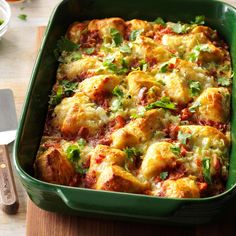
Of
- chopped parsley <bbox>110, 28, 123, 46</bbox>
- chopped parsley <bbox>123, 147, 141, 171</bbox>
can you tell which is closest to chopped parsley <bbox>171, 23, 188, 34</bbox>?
chopped parsley <bbox>110, 28, 123, 46</bbox>

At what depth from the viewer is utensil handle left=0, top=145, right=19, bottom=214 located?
3.00 metres

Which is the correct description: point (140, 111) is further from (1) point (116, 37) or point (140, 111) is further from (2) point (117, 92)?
(1) point (116, 37)

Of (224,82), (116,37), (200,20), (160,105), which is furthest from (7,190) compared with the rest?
(200,20)

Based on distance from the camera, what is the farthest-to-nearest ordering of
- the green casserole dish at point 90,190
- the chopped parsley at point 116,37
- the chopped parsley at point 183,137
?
the chopped parsley at point 116,37
the chopped parsley at point 183,137
the green casserole dish at point 90,190

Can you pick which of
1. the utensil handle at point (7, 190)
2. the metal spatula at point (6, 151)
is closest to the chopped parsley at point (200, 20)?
the metal spatula at point (6, 151)

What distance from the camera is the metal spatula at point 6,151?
118 inches

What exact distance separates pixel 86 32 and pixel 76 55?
0.22 metres

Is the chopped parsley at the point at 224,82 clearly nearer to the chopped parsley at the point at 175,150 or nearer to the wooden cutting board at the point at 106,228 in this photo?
the chopped parsley at the point at 175,150

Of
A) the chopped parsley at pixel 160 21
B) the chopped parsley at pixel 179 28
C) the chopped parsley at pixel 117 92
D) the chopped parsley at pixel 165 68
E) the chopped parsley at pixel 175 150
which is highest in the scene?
the chopped parsley at pixel 179 28

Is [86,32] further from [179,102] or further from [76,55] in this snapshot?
[179,102]

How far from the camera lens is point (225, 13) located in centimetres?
354

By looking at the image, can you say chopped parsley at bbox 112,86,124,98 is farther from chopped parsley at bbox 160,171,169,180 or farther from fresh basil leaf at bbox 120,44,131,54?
chopped parsley at bbox 160,171,169,180

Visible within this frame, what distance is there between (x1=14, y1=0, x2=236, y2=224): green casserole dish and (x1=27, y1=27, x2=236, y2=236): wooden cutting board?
8 cm

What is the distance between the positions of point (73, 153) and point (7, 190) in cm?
40
